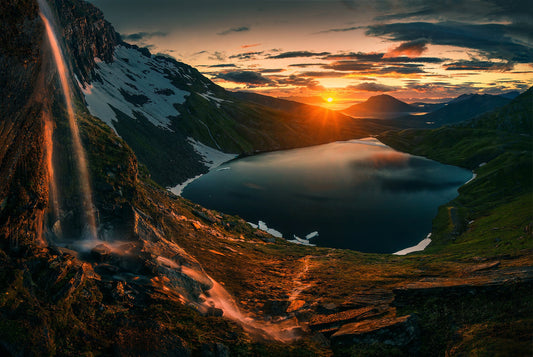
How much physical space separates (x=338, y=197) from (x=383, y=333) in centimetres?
8664

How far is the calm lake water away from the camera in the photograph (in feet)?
249

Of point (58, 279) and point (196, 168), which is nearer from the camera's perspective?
point (58, 279)

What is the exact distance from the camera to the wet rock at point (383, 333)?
684 inches

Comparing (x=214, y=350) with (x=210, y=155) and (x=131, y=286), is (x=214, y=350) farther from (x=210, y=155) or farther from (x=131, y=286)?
(x=210, y=155)

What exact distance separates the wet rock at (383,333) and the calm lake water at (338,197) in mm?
50149

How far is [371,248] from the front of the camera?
68.2 meters

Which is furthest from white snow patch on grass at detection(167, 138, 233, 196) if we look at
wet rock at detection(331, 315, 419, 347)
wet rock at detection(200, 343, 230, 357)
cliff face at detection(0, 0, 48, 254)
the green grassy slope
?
wet rock at detection(200, 343, 230, 357)

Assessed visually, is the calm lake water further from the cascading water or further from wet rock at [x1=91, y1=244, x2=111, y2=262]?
wet rock at [x1=91, y1=244, x2=111, y2=262]

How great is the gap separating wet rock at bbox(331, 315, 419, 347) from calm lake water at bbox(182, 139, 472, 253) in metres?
50.1

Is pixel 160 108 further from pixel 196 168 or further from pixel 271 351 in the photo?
pixel 271 351

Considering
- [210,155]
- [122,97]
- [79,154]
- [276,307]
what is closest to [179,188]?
[210,155]

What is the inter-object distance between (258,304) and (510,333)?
18119mm

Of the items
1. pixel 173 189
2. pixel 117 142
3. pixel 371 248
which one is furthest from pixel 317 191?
pixel 117 142

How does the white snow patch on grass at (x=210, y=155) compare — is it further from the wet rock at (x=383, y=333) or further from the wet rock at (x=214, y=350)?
the wet rock at (x=214, y=350)
